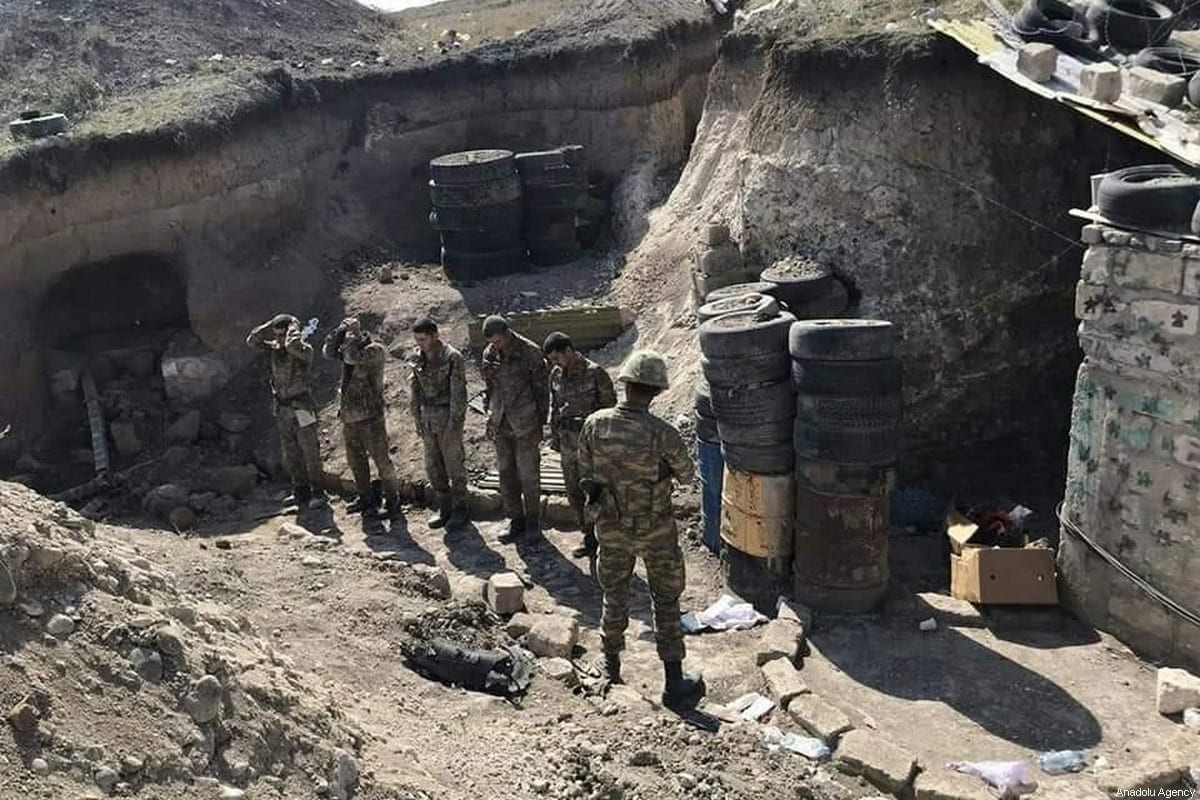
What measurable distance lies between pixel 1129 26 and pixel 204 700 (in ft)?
24.9

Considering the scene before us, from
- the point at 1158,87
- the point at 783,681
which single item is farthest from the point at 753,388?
the point at 1158,87

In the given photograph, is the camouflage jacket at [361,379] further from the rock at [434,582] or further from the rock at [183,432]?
the rock at [183,432]

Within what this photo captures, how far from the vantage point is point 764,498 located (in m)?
7.59

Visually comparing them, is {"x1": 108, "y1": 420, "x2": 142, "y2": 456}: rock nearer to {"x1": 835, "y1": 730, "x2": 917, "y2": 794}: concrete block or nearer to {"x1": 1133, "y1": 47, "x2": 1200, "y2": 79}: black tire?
{"x1": 835, "y1": 730, "x2": 917, "y2": 794}: concrete block

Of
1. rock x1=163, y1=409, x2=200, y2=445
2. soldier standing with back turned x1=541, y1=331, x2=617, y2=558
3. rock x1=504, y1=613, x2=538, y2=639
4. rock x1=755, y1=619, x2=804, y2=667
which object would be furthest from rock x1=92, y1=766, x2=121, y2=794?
rock x1=163, y1=409, x2=200, y2=445

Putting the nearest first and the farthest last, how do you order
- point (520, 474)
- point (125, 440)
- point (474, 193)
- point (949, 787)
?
point (949, 787), point (520, 474), point (125, 440), point (474, 193)

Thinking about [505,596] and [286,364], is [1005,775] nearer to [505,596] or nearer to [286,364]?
[505,596]

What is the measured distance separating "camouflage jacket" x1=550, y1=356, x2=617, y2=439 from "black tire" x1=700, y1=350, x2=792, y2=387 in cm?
108

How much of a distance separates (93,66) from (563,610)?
1134 cm

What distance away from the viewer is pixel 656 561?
6426 millimetres

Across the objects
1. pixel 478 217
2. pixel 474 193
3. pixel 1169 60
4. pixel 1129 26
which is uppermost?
pixel 1129 26

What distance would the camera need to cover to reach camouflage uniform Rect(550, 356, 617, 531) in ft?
27.3

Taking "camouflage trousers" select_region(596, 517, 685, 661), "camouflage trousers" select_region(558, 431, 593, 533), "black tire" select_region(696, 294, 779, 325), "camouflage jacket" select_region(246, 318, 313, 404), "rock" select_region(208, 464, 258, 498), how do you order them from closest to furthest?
"camouflage trousers" select_region(596, 517, 685, 661) < "black tire" select_region(696, 294, 779, 325) < "camouflage trousers" select_region(558, 431, 593, 533) < "camouflage jacket" select_region(246, 318, 313, 404) < "rock" select_region(208, 464, 258, 498)

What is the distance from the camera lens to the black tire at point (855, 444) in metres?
7.08
